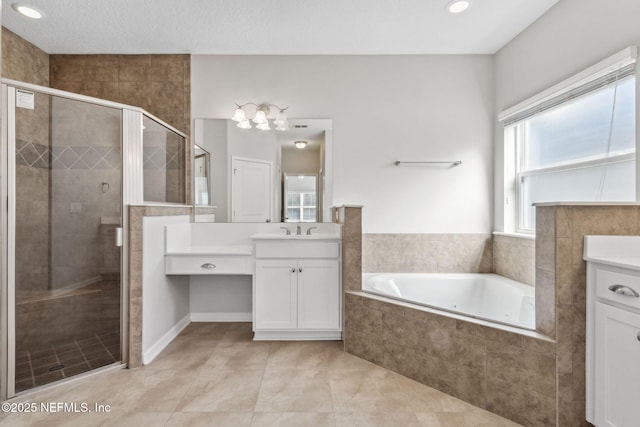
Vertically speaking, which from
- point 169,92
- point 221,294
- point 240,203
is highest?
point 169,92

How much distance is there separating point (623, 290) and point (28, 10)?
3.95 m

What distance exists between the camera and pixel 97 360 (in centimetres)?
216

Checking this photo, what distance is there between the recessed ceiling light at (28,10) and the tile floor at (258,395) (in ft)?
8.51

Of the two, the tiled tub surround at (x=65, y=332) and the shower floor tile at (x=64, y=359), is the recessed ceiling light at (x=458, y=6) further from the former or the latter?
the shower floor tile at (x=64, y=359)

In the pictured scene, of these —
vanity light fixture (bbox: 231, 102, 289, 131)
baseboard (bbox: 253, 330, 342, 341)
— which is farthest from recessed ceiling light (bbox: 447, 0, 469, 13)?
baseboard (bbox: 253, 330, 342, 341)

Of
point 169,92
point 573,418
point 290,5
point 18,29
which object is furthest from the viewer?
point 169,92

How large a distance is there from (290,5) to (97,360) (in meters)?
2.76

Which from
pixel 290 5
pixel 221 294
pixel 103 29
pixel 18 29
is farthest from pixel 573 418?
pixel 18 29

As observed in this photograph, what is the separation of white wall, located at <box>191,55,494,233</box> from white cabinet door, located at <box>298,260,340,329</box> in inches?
28.9

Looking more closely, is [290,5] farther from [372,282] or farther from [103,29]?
[372,282]

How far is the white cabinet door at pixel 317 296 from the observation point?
2.57 metres

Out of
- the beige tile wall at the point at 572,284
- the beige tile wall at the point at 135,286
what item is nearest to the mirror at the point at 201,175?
the beige tile wall at the point at 135,286

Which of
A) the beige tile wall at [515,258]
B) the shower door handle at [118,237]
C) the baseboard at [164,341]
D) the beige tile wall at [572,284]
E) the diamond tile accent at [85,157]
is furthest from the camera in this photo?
the beige tile wall at [515,258]

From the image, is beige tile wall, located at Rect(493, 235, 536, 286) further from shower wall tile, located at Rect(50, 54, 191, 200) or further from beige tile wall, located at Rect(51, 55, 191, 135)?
beige tile wall, located at Rect(51, 55, 191, 135)
